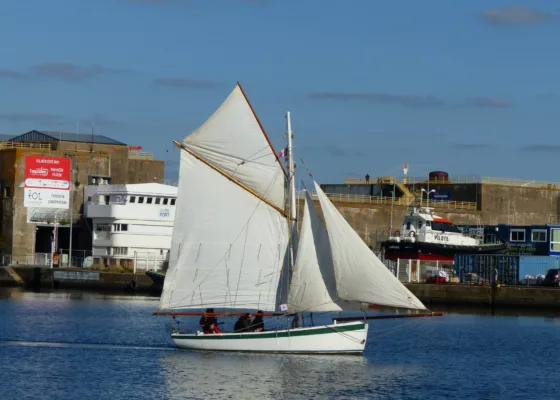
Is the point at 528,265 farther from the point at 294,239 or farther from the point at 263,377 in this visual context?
the point at 263,377

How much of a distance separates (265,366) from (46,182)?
75.3m

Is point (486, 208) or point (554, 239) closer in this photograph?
point (554, 239)

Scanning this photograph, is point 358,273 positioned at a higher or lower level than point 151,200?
Result: lower

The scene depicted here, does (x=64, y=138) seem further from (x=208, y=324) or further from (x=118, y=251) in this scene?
(x=208, y=324)

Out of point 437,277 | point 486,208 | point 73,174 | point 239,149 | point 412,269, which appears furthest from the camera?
point 486,208

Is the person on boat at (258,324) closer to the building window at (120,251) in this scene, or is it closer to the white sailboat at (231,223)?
the white sailboat at (231,223)

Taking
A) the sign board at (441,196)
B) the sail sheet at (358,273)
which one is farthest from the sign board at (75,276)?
the sail sheet at (358,273)

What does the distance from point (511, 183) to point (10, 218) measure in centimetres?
5376

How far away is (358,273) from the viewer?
52.2 m

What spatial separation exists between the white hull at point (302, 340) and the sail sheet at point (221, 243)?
177 centimetres

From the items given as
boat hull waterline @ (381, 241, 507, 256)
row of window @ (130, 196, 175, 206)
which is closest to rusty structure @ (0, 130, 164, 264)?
row of window @ (130, 196, 175, 206)

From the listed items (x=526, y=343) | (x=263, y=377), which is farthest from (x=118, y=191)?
(x=263, y=377)

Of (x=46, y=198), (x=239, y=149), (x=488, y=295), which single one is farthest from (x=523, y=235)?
(x=239, y=149)

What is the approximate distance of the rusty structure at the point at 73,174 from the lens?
12012 cm
